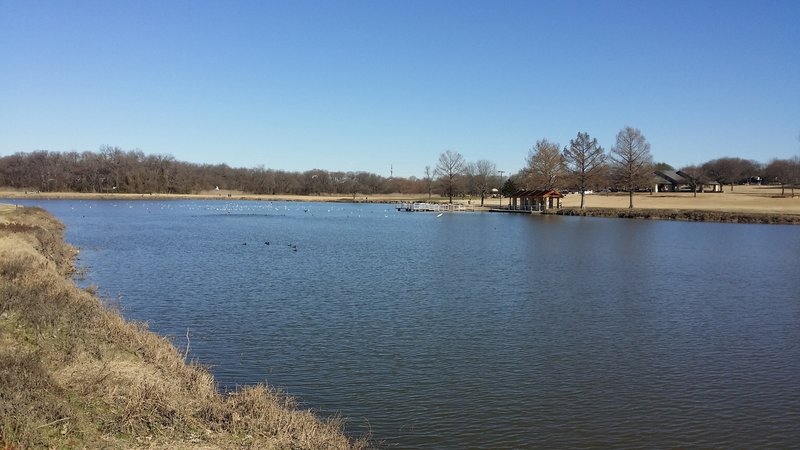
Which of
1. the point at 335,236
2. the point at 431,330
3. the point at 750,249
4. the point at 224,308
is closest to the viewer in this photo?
the point at 431,330

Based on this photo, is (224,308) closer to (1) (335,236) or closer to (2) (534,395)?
(2) (534,395)

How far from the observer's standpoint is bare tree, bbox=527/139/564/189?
352 feet

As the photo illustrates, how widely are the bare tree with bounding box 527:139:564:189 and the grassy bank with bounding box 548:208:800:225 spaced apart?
20.5m

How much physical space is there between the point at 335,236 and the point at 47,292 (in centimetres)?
A: 3538

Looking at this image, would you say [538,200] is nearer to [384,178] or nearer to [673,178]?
[673,178]

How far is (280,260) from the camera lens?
32.3m

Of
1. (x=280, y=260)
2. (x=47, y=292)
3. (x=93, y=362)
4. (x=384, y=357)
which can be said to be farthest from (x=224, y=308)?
(x=280, y=260)

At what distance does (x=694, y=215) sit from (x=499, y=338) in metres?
68.4

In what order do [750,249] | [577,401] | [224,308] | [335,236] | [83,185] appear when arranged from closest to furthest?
1. [577,401]
2. [224,308]
3. [750,249]
4. [335,236]
5. [83,185]

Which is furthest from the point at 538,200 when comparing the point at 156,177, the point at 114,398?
the point at 156,177

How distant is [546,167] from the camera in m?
107

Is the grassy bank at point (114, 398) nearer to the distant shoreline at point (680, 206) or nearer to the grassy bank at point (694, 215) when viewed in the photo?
the grassy bank at point (694, 215)

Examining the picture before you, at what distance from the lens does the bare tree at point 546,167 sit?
107 meters

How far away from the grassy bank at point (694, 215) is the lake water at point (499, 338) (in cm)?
3971
